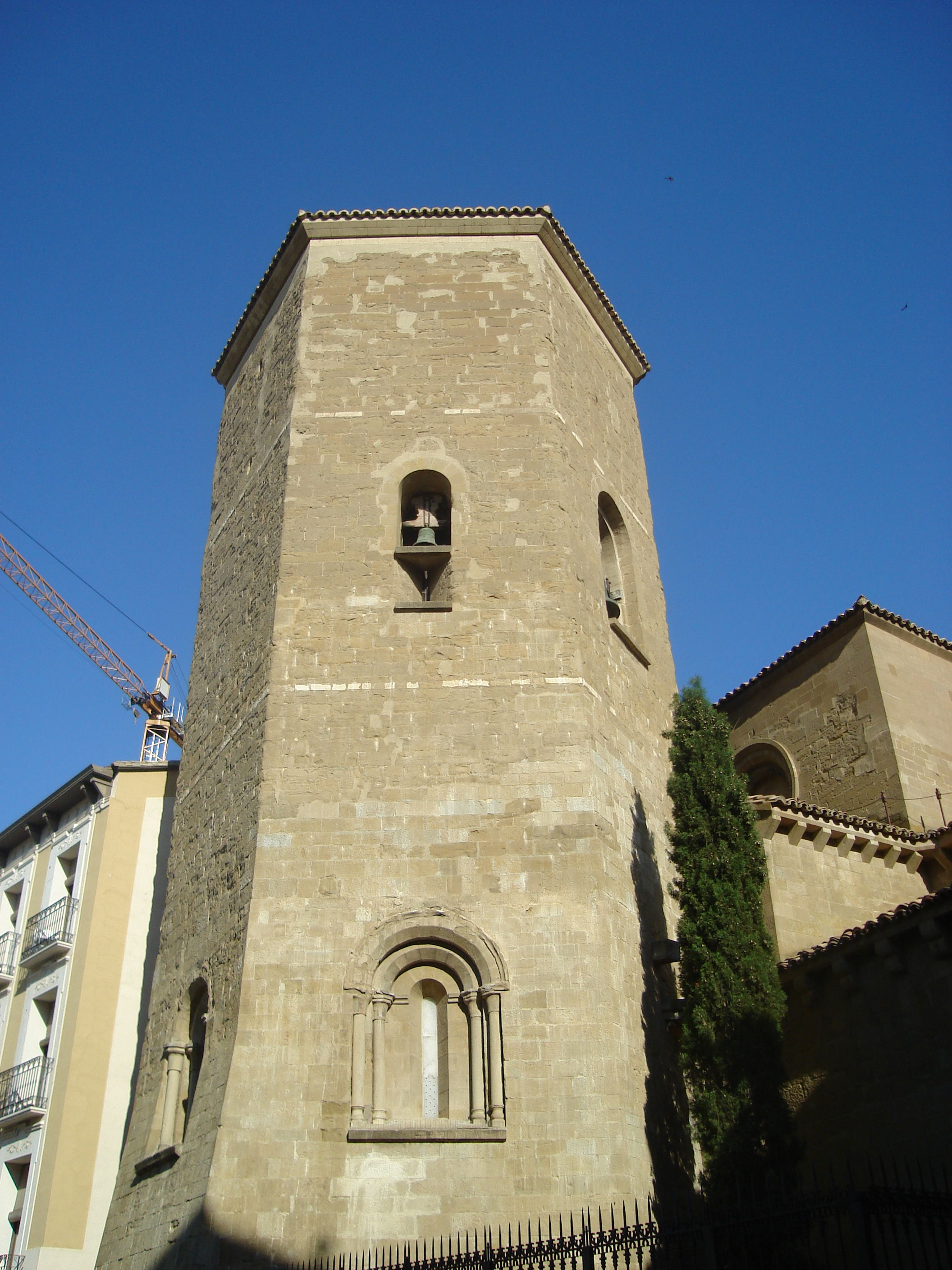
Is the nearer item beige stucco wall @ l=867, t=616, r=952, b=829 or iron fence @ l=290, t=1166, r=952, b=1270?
iron fence @ l=290, t=1166, r=952, b=1270

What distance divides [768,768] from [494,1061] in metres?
11.5

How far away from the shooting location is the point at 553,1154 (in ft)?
33.5

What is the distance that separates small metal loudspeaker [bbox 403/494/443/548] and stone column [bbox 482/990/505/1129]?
5.28 metres

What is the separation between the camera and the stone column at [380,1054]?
10.6 metres

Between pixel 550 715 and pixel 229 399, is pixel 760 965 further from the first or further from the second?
pixel 229 399

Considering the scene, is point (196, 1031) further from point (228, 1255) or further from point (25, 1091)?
point (25, 1091)

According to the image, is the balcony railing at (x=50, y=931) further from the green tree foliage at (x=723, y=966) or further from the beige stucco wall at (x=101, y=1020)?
the green tree foliage at (x=723, y=966)

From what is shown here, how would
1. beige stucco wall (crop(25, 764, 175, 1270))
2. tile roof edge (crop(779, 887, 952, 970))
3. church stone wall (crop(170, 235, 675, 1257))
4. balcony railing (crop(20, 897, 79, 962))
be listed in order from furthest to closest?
balcony railing (crop(20, 897, 79, 962)), beige stucco wall (crop(25, 764, 175, 1270)), tile roof edge (crop(779, 887, 952, 970)), church stone wall (crop(170, 235, 675, 1257))

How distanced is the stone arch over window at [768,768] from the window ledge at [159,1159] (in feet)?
38.1

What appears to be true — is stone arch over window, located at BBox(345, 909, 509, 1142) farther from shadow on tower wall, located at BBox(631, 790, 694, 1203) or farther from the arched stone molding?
shadow on tower wall, located at BBox(631, 790, 694, 1203)

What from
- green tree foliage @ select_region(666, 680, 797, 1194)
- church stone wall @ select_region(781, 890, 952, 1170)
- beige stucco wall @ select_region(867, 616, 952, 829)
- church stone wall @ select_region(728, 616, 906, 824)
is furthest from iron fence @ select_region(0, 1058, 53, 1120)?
beige stucco wall @ select_region(867, 616, 952, 829)

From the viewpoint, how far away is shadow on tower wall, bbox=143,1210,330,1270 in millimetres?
9773

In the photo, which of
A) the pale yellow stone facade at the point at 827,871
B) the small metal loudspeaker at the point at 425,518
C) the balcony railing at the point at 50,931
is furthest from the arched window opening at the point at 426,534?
the balcony railing at the point at 50,931

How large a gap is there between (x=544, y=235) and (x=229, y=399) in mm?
5339
